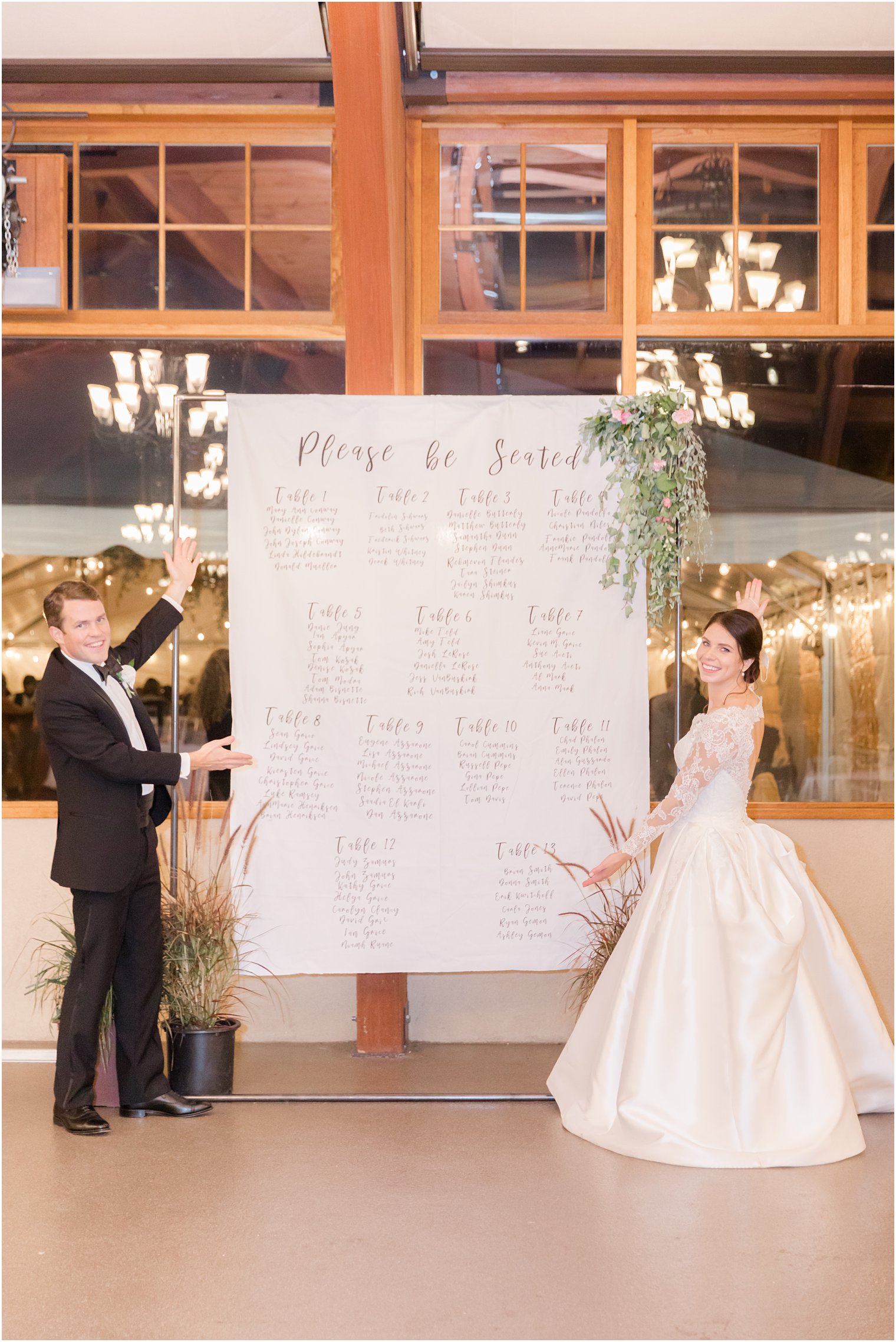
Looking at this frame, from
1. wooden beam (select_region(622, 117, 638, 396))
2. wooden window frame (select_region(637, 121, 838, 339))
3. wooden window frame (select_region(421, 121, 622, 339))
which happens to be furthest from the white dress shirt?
wooden window frame (select_region(637, 121, 838, 339))

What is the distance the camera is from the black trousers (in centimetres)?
356

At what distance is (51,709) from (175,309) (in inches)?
80.1

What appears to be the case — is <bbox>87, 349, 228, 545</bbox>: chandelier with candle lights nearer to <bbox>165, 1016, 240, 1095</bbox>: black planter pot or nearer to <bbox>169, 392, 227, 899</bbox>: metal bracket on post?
<bbox>169, 392, 227, 899</bbox>: metal bracket on post

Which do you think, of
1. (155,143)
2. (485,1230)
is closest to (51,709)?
(485,1230)

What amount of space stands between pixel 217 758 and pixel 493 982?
63.3 inches

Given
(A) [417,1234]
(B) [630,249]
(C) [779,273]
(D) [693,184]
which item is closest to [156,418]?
(B) [630,249]

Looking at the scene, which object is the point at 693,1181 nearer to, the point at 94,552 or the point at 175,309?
the point at 94,552

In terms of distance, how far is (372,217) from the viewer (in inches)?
163

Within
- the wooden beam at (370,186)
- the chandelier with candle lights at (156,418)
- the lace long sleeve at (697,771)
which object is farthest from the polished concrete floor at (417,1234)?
the wooden beam at (370,186)

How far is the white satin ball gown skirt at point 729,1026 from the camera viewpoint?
3270 mm

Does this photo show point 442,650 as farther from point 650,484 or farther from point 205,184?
point 205,184

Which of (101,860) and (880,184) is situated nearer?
(101,860)

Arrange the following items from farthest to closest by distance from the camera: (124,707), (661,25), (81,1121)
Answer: (661,25) < (124,707) < (81,1121)

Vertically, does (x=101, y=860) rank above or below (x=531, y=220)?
below
